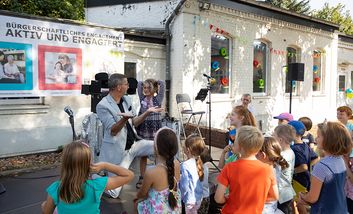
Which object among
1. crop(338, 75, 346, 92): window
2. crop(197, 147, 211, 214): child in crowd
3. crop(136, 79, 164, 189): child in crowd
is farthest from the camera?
crop(338, 75, 346, 92): window

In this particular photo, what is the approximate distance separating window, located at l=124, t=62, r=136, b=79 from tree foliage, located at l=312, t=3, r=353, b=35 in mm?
27327

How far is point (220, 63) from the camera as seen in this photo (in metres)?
11.8

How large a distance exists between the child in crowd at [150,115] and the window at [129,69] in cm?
412

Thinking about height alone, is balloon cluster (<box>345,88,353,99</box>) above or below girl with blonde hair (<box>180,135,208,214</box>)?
above

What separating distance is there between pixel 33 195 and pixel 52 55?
10.7 feet

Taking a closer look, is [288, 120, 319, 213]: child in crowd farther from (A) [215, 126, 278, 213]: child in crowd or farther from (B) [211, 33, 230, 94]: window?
(B) [211, 33, 230, 94]: window

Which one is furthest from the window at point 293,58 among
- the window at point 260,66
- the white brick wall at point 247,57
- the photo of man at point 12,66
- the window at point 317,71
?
the photo of man at point 12,66

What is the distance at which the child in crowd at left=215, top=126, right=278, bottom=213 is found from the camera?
2.83m

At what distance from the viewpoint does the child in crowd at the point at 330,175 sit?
9.61ft

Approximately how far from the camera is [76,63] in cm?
798

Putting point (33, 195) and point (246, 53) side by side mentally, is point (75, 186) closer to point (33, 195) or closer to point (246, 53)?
point (33, 195)

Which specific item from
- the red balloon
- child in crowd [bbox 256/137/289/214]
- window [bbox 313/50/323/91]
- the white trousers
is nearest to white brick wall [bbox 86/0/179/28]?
the red balloon

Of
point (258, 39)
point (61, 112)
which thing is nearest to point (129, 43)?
point (61, 112)

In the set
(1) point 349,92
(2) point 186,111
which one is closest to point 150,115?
(2) point 186,111
